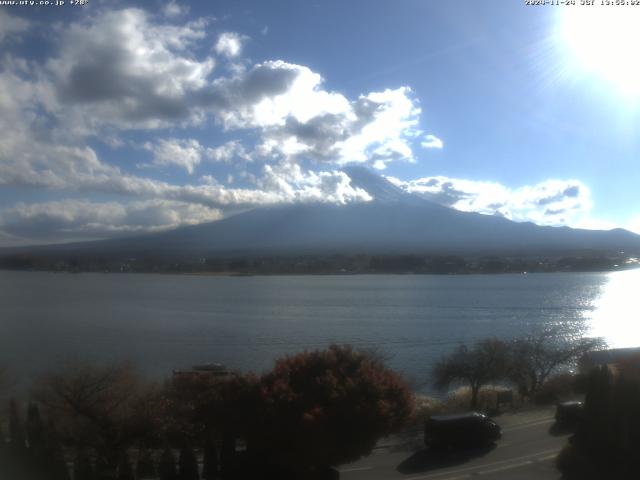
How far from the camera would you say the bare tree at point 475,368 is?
15258 mm

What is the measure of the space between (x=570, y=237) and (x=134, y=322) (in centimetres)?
9099

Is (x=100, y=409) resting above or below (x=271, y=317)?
above

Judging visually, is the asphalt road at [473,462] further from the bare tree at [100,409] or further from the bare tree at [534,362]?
the bare tree at [534,362]

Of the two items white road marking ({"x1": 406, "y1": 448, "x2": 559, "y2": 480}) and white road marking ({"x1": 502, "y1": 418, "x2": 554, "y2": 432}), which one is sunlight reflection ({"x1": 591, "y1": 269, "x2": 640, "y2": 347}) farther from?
white road marking ({"x1": 406, "y1": 448, "x2": 559, "y2": 480})

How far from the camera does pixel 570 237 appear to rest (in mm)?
105438

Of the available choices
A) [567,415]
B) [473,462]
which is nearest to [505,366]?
[567,415]

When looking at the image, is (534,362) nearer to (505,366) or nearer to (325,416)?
(505,366)

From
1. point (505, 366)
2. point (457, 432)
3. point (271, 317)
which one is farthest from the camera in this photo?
point (271, 317)

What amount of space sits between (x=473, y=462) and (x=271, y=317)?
23.1m

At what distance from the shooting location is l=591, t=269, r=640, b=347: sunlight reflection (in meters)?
25.2

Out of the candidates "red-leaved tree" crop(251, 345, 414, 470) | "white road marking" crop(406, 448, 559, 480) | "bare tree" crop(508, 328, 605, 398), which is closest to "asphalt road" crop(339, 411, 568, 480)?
"white road marking" crop(406, 448, 559, 480)

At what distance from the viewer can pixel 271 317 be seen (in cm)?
3147

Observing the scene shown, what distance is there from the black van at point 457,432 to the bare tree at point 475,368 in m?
5.04

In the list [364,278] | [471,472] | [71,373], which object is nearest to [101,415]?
[71,373]
